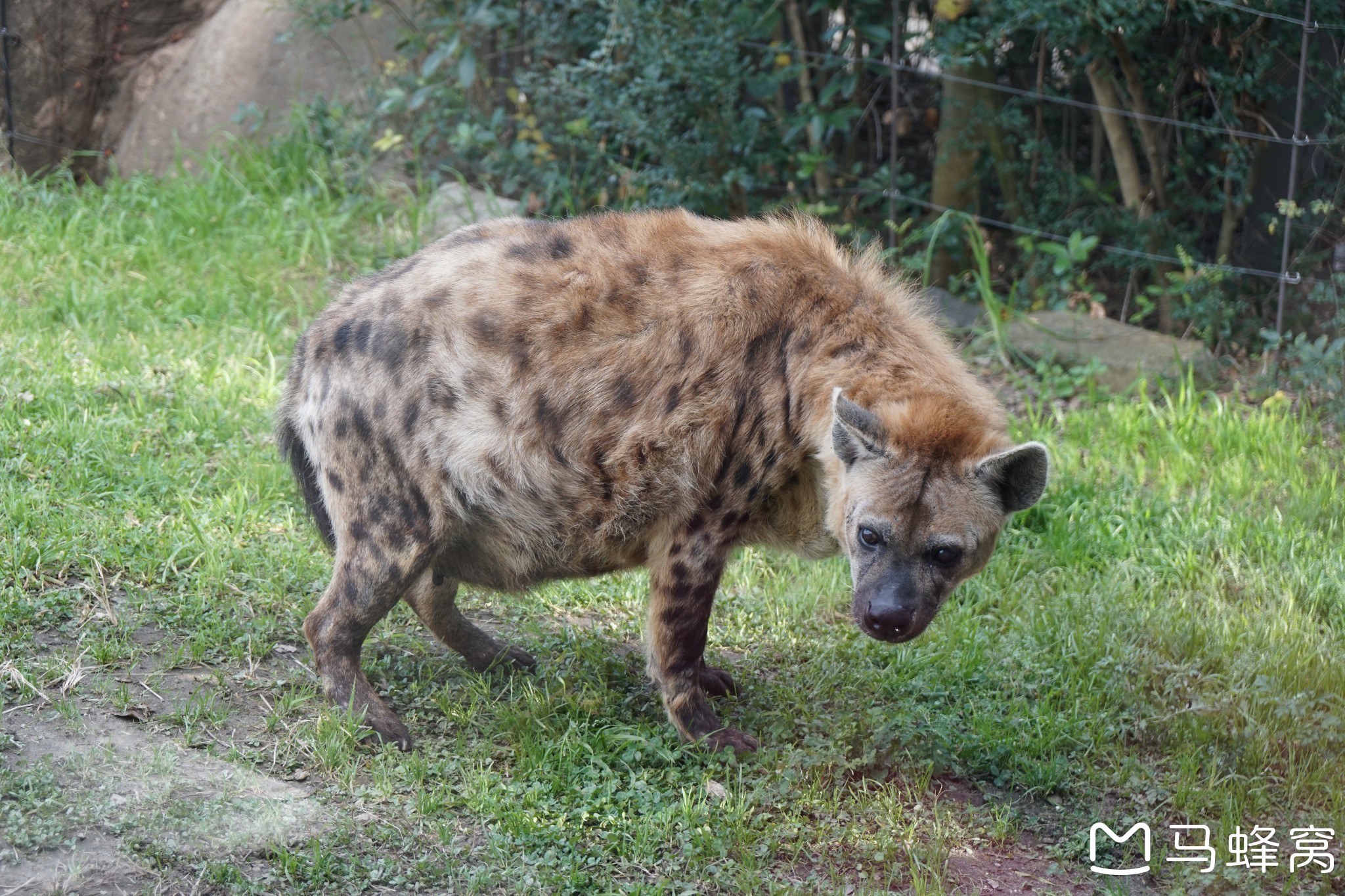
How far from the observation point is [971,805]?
329cm

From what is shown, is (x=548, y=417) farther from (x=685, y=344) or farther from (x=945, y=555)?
(x=945, y=555)

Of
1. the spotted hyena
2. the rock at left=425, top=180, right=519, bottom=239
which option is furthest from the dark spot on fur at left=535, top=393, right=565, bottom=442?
the rock at left=425, top=180, right=519, bottom=239

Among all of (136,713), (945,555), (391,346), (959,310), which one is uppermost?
(391,346)

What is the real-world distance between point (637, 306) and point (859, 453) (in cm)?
71

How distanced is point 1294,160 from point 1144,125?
82 cm

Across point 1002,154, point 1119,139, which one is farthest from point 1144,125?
point 1002,154

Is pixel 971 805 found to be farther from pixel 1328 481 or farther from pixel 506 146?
pixel 506 146

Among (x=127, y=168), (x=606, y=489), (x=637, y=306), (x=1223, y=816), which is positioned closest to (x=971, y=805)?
(x=1223, y=816)

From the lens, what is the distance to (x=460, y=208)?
6.52 meters

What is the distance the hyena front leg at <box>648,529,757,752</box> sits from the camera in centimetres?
330

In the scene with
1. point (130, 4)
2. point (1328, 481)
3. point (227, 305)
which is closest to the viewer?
point (1328, 481)

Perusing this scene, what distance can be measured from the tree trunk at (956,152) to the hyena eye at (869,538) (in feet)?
12.4

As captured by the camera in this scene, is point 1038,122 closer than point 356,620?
No

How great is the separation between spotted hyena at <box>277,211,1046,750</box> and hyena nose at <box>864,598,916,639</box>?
0.16 meters
